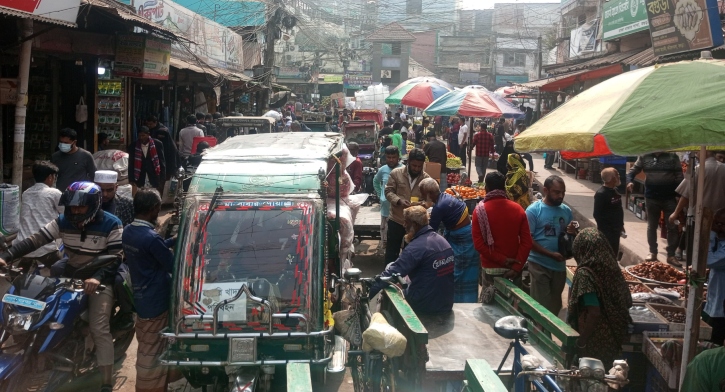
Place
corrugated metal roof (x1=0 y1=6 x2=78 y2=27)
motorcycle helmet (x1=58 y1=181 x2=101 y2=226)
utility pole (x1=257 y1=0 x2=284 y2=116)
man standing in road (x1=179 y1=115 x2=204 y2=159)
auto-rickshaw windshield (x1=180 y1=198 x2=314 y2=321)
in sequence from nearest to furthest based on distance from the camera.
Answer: auto-rickshaw windshield (x1=180 y1=198 x2=314 y2=321), motorcycle helmet (x1=58 y1=181 x2=101 y2=226), corrugated metal roof (x1=0 y1=6 x2=78 y2=27), man standing in road (x1=179 y1=115 x2=204 y2=159), utility pole (x1=257 y1=0 x2=284 y2=116)

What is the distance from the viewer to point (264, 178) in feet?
17.9

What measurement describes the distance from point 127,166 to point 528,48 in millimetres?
59592

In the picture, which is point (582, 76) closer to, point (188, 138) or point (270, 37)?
point (270, 37)

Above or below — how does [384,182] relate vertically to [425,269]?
above

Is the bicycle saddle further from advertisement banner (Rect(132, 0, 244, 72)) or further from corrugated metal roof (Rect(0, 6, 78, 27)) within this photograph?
advertisement banner (Rect(132, 0, 244, 72))

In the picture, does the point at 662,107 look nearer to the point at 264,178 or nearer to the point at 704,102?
the point at 704,102

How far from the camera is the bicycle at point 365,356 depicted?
501 cm

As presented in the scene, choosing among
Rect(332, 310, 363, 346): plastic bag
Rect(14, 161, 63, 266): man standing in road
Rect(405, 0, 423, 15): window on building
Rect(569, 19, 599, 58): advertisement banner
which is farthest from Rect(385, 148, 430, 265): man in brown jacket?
Rect(405, 0, 423, 15): window on building

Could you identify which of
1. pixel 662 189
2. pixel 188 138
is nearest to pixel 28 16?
pixel 188 138

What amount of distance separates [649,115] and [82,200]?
4332 millimetres

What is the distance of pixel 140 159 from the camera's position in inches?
455

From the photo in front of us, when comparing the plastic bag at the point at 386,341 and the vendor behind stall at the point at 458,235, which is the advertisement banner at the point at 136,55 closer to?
the vendor behind stall at the point at 458,235

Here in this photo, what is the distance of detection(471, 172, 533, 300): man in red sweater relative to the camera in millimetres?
6445

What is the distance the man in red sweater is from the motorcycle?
3.36 meters
